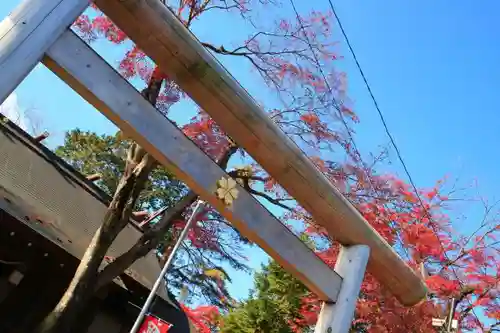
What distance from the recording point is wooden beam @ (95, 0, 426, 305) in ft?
8.25

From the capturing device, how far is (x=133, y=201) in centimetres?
617

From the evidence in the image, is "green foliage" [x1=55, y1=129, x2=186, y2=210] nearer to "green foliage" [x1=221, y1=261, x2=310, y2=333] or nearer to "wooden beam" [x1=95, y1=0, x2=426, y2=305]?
"green foliage" [x1=221, y1=261, x2=310, y2=333]

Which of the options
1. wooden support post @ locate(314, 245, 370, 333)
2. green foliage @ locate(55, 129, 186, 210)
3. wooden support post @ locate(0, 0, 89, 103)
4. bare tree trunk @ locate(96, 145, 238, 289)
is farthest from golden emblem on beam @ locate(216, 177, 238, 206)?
green foliage @ locate(55, 129, 186, 210)

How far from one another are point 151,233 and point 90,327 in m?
3.18

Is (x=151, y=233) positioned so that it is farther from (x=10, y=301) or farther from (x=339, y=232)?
(x=339, y=232)

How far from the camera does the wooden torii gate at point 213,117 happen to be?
7.44ft

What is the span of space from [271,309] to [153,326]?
139 inches

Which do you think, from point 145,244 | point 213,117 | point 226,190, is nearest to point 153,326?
point 145,244

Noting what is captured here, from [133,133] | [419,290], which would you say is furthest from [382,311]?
[133,133]

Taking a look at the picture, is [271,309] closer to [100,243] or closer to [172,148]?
[100,243]

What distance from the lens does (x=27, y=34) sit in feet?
7.21

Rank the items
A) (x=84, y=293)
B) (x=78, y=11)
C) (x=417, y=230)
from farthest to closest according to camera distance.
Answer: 1. (x=417, y=230)
2. (x=84, y=293)
3. (x=78, y=11)

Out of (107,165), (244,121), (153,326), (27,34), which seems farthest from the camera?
(107,165)

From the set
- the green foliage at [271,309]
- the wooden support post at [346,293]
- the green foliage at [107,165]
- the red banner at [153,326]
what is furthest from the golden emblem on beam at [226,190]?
the green foliage at [107,165]
